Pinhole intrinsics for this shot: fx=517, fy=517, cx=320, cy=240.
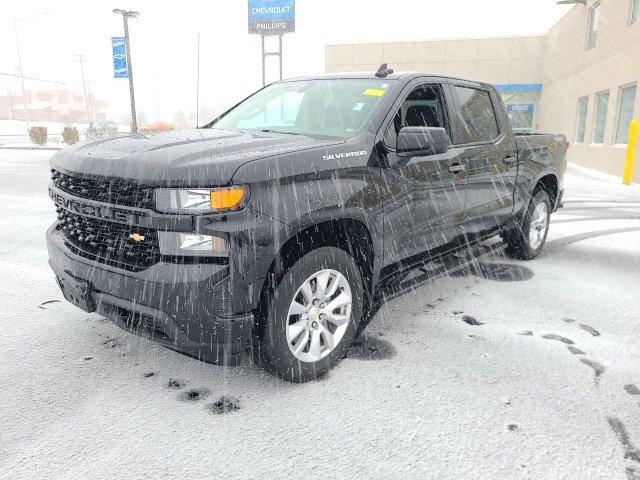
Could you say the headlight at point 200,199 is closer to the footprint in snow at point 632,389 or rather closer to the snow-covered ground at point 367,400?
the snow-covered ground at point 367,400

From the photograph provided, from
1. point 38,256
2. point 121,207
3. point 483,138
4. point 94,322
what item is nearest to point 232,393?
point 121,207

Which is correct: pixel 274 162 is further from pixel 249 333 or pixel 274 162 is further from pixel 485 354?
pixel 485 354

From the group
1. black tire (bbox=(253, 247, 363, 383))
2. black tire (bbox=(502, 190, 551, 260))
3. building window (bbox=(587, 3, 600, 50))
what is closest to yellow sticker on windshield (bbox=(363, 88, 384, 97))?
black tire (bbox=(253, 247, 363, 383))

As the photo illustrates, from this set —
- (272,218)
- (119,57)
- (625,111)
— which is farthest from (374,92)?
(119,57)

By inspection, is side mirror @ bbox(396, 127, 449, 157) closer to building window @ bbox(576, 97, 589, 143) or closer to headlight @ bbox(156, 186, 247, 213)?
headlight @ bbox(156, 186, 247, 213)

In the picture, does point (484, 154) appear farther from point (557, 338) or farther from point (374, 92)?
point (557, 338)

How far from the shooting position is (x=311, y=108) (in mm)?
3947

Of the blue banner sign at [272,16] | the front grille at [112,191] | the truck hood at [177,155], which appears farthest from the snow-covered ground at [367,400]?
the blue banner sign at [272,16]

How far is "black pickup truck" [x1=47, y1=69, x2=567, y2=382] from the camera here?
2.52 metres

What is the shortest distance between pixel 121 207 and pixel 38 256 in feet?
11.3

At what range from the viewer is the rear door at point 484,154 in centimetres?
427

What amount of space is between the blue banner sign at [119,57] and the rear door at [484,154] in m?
20.9

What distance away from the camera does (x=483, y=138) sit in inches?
179

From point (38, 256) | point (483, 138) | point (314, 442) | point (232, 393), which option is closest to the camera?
point (314, 442)
